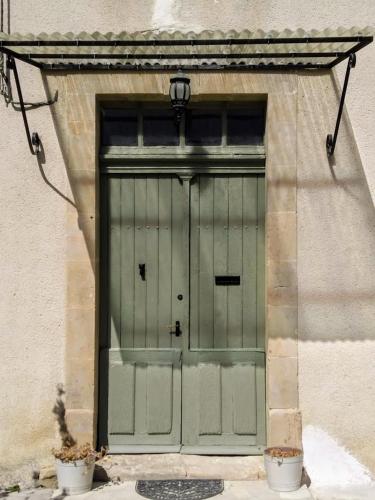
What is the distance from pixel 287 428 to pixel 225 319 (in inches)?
41.6

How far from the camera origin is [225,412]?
17.6 ft

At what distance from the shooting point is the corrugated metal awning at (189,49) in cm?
442

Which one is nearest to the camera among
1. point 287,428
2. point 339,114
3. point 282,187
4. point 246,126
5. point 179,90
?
point 179,90

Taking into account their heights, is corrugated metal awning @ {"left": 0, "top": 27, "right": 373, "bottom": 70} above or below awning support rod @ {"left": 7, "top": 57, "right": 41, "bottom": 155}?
above

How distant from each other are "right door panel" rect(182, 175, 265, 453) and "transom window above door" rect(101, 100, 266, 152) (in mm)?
356

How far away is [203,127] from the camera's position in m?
5.48

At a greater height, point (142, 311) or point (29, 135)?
point (29, 135)

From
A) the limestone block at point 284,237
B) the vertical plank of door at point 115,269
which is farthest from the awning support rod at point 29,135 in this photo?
the limestone block at point 284,237

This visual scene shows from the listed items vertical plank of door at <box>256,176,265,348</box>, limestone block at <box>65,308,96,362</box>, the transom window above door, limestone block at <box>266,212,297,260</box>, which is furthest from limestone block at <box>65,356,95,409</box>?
the transom window above door

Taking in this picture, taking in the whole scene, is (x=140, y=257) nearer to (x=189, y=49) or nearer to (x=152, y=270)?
(x=152, y=270)

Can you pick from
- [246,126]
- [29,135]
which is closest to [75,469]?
[29,135]

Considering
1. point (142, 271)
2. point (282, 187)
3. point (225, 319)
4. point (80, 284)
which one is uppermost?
point (282, 187)

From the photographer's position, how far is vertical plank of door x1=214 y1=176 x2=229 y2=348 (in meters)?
5.39

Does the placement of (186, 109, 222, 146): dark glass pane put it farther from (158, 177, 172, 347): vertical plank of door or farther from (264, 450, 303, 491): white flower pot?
(264, 450, 303, 491): white flower pot
